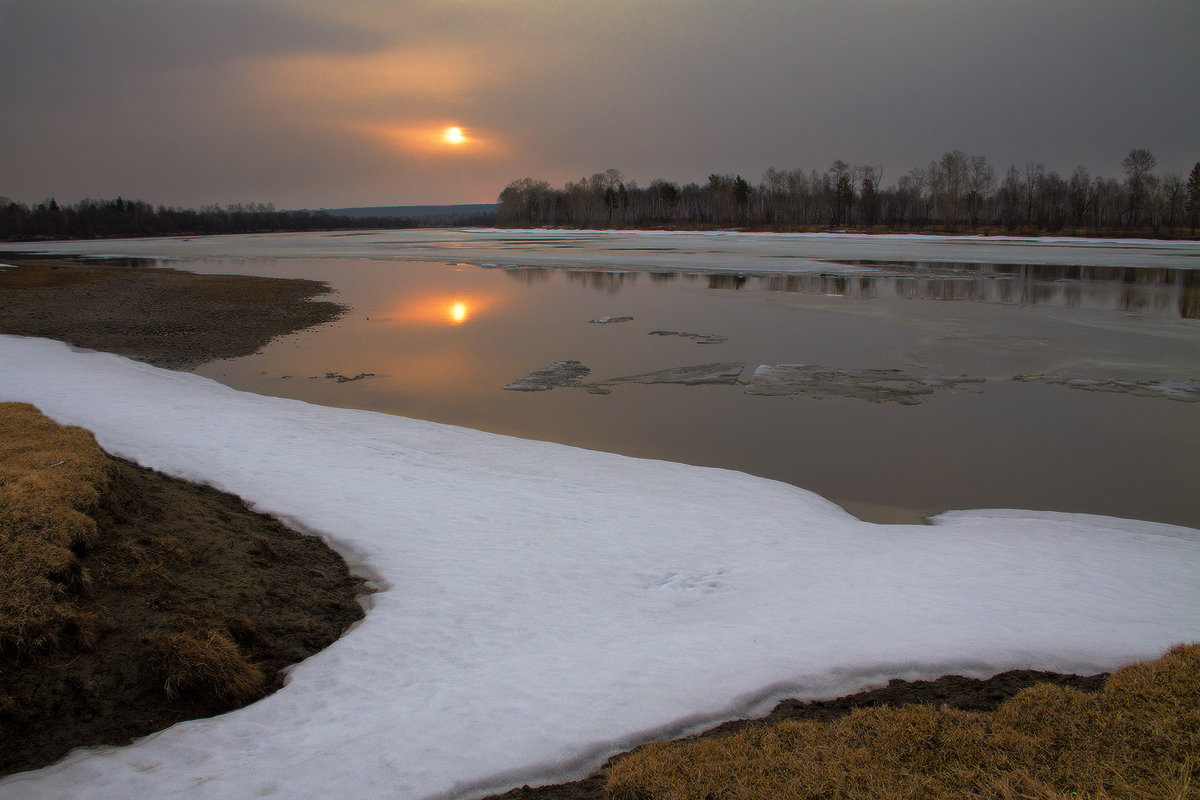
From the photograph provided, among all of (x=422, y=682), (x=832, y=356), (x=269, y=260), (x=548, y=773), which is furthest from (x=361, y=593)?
(x=269, y=260)

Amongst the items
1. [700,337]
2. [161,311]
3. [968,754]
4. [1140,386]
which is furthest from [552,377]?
[161,311]

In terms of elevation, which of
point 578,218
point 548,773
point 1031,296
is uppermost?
point 578,218

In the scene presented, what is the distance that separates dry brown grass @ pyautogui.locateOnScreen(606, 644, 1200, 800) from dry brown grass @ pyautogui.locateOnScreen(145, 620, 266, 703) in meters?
2.31

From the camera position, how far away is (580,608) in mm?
5434

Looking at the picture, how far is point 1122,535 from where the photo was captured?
264 inches

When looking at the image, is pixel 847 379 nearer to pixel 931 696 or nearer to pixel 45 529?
pixel 931 696

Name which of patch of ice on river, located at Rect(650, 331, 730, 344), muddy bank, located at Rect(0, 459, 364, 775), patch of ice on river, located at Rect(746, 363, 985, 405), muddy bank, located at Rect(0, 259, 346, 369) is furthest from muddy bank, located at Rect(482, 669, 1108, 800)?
muddy bank, located at Rect(0, 259, 346, 369)

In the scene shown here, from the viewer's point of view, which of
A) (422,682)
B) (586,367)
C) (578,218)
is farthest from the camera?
(578,218)

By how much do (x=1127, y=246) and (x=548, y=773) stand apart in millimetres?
60101

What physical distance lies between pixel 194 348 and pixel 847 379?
15339 millimetres

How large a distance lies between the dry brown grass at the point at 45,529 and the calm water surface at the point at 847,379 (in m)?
5.33

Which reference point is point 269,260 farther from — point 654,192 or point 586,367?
point 654,192

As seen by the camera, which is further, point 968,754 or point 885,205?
point 885,205

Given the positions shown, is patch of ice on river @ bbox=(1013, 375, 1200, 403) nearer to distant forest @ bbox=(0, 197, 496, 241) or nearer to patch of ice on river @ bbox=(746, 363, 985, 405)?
patch of ice on river @ bbox=(746, 363, 985, 405)
